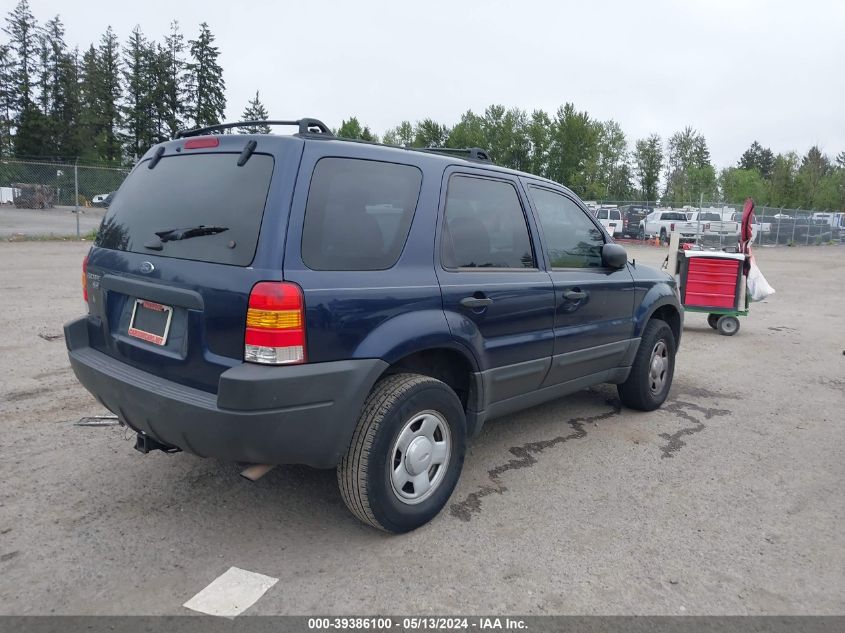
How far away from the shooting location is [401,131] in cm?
9512

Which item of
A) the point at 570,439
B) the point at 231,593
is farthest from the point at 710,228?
the point at 231,593

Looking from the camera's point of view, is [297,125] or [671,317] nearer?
[297,125]

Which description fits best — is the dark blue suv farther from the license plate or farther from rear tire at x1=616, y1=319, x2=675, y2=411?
rear tire at x1=616, y1=319, x2=675, y2=411

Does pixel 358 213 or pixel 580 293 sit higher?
pixel 358 213

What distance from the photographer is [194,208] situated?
3.06 metres

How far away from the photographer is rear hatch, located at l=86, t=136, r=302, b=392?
9.02 feet

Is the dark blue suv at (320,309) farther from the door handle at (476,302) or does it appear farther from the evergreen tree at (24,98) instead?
the evergreen tree at (24,98)

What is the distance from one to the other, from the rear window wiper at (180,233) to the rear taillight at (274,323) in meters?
0.43

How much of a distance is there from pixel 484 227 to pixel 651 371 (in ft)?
7.77

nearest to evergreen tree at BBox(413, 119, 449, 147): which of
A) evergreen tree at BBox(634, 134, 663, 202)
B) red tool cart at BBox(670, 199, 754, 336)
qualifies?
evergreen tree at BBox(634, 134, 663, 202)

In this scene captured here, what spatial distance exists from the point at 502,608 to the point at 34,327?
6.78 metres

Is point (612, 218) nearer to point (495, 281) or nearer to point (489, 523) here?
point (495, 281)

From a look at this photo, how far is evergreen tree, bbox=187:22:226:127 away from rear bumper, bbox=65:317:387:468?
78.5 m

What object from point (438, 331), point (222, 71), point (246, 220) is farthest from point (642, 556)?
point (222, 71)
